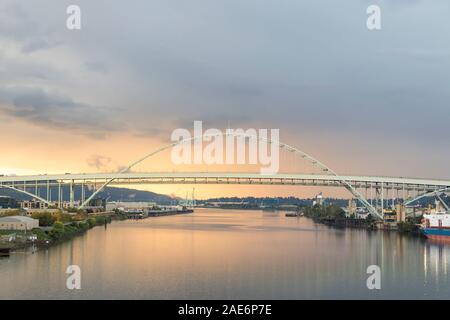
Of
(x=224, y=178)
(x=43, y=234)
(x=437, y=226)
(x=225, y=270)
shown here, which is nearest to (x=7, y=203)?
(x=224, y=178)

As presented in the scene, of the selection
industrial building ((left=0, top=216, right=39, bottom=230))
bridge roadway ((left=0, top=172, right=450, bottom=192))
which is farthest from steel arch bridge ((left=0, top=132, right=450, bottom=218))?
industrial building ((left=0, top=216, right=39, bottom=230))

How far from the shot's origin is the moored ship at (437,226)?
23.6 m

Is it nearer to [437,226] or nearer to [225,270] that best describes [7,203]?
[437,226]

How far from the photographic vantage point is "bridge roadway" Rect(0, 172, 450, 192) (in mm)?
32500

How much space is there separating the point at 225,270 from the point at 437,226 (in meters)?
14.1

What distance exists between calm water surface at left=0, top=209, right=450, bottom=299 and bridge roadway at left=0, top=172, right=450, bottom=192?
12.1m

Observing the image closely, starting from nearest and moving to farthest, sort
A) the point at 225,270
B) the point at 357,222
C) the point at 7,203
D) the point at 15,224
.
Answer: the point at 225,270 < the point at 15,224 < the point at 357,222 < the point at 7,203

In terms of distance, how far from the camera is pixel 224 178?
35.6 meters

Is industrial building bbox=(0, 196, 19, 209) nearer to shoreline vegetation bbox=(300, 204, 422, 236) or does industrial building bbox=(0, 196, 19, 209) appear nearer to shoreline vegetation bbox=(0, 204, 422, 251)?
shoreline vegetation bbox=(0, 204, 422, 251)

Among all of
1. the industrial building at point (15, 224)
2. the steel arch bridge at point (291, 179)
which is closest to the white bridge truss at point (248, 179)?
the steel arch bridge at point (291, 179)

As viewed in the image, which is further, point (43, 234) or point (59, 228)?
point (59, 228)

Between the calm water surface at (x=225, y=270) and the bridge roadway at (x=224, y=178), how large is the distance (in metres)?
12.1
